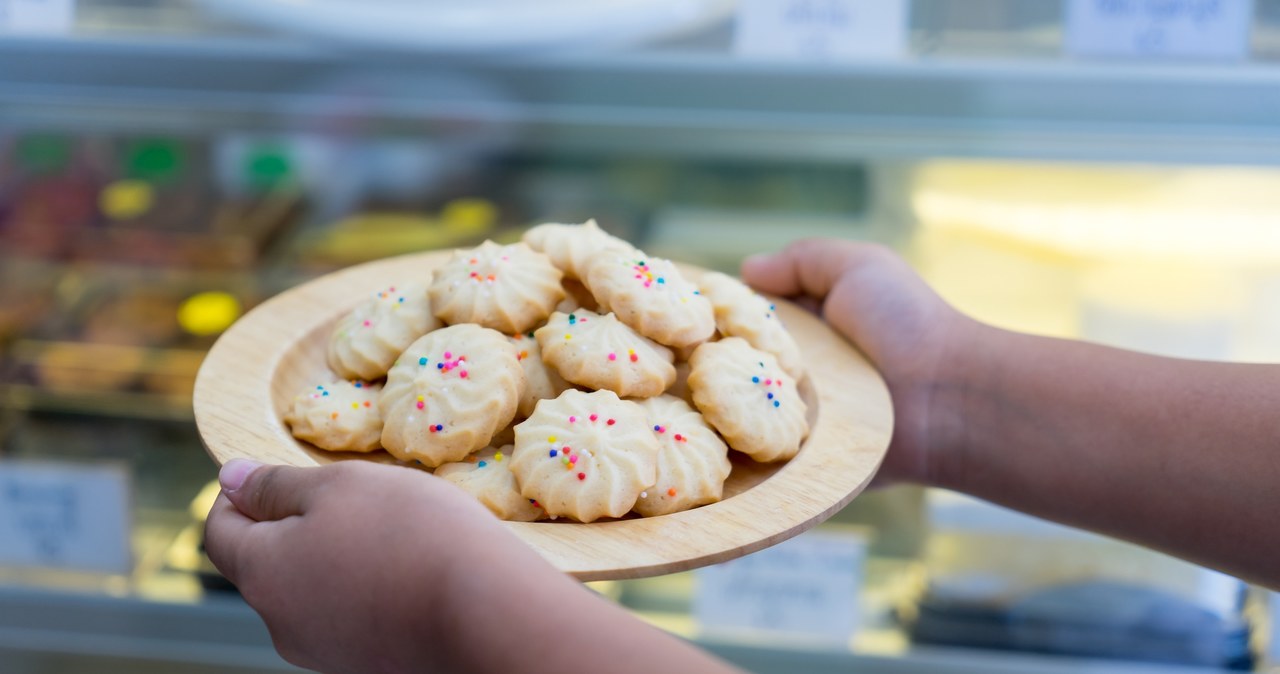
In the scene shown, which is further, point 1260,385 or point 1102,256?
point 1102,256

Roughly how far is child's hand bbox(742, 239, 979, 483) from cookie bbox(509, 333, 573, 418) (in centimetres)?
33

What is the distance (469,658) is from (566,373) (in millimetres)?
312

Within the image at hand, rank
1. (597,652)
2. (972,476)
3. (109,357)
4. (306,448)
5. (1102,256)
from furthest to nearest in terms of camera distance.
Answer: (109,357) → (1102,256) → (972,476) → (306,448) → (597,652)

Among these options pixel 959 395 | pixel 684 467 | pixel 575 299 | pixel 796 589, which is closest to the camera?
pixel 684 467

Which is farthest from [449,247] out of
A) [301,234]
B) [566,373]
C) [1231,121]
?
[1231,121]

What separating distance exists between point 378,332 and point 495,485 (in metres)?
0.21

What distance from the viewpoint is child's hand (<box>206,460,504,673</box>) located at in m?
0.74

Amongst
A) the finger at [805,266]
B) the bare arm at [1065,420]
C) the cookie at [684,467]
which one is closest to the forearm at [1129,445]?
the bare arm at [1065,420]

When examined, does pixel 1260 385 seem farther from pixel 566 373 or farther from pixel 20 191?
pixel 20 191

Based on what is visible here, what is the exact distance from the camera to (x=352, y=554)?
76 centimetres

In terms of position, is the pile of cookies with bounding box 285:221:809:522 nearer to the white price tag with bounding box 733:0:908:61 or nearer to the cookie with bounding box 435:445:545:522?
the cookie with bounding box 435:445:545:522

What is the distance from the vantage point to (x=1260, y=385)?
1062 millimetres

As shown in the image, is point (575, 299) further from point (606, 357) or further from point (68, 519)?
point (68, 519)

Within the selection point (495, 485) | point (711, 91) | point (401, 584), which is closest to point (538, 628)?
point (401, 584)
